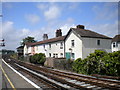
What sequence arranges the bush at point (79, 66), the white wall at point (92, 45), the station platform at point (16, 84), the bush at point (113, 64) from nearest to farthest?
the station platform at point (16, 84) < the bush at point (113, 64) < the bush at point (79, 66) < the white wall at point (92, 45)

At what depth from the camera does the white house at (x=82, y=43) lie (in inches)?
892

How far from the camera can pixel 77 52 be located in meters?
23.3

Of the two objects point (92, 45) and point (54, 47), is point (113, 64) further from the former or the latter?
point (54, 47)

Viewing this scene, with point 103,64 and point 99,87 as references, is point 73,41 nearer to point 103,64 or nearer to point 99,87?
point 103,64

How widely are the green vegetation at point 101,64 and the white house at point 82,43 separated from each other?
6.86 m

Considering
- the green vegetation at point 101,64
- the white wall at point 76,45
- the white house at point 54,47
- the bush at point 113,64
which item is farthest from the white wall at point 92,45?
the bush at point 113,64

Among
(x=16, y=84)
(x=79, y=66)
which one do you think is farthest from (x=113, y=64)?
(x=16, y=84)

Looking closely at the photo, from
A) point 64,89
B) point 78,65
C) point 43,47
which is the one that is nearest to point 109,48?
point 78,65

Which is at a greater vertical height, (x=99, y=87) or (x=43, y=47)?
(x=43, y=47)

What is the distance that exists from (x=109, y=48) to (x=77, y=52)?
28.5 ft

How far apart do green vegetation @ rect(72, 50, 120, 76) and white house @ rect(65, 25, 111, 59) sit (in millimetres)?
6858

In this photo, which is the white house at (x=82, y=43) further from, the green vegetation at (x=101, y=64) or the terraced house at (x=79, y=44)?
the green vegetation at (x=101, y=64)

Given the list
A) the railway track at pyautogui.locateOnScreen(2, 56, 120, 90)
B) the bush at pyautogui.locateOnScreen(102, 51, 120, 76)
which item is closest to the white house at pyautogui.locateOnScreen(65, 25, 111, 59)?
the bush at pyautogui.locateOnScreen(102, 51, 120, 76)

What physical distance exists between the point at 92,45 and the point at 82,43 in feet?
9.41
